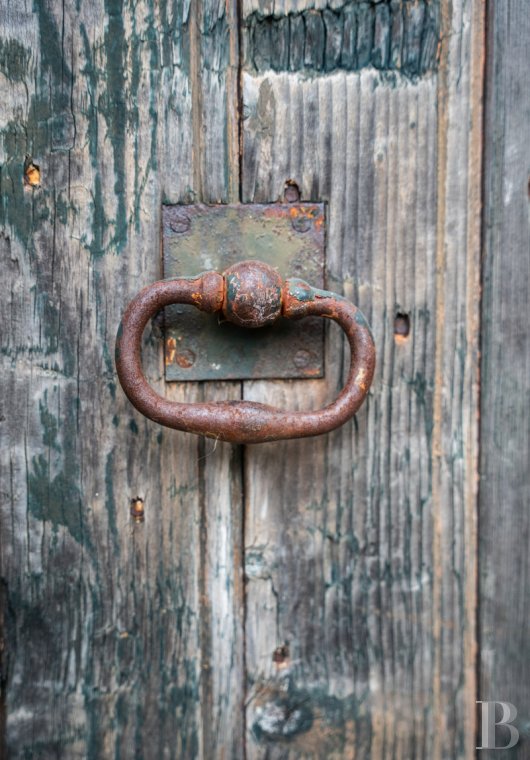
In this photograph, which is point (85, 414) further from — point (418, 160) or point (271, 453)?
point (418, 160)

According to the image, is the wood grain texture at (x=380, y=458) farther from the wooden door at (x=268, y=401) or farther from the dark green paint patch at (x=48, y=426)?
the dark green paint patch at (x=48, y=426)

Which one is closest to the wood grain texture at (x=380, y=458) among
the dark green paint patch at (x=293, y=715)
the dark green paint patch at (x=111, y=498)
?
the dark green paint patch at (x=293, y=715)

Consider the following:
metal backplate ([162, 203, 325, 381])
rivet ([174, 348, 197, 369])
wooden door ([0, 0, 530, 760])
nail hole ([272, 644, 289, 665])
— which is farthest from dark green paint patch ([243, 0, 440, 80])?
nail hole ([272, 644, 289, 665])

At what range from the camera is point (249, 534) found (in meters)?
0.61

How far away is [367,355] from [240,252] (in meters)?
0.15

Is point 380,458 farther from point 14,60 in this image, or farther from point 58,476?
point 14,60

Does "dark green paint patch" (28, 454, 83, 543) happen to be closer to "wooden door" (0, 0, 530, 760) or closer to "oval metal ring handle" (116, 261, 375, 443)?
"wooden door" (0, 0, 530, 760)

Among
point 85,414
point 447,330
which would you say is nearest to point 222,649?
point 85,414

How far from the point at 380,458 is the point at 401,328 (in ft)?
0.42

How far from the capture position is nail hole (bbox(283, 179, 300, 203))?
1.88 feet

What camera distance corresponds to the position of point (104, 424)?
585 mm

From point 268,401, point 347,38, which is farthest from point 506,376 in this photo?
point 347,38

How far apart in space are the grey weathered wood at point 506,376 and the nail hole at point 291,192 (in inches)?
7.0

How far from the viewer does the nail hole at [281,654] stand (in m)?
0.62
